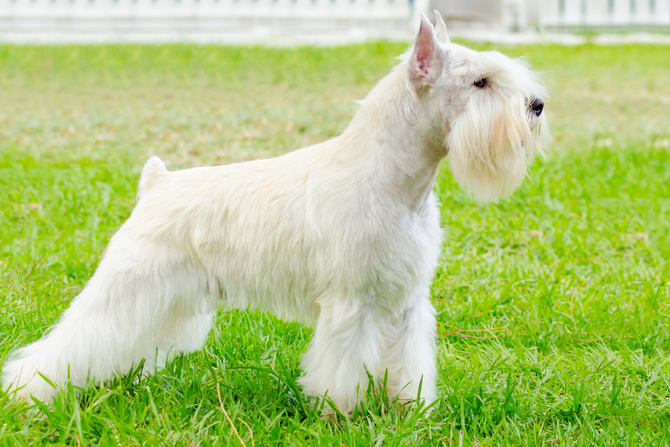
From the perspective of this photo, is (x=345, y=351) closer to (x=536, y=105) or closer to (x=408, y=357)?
(x=408, y=357)

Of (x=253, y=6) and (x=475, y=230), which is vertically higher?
(x=253, y=6)

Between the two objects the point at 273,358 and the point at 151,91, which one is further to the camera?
the point at 151,91

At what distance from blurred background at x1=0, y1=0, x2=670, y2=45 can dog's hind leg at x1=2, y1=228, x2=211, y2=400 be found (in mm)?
12861

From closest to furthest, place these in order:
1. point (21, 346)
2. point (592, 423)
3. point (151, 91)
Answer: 1. point (592, 423)
2. point (21, 346)
3. point (151, 91)

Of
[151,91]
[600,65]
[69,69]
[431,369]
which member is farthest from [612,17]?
[431,369]

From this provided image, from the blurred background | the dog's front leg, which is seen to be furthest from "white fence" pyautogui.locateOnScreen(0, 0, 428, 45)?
the dog's front leg

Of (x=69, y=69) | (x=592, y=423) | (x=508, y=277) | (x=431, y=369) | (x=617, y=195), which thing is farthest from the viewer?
(x=69, y=69)

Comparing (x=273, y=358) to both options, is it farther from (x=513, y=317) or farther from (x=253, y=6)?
(x=253, y=6)

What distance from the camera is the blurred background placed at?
615 inches

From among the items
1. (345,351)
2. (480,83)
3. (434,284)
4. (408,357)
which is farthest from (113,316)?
(434,284)

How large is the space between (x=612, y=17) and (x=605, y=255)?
1423 cm

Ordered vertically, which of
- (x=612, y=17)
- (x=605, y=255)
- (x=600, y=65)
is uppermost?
(x=612, y=17)

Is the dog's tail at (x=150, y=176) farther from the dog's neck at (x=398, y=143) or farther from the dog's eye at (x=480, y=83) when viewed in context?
the dog's eye at (x=480, y=83)

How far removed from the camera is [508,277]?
496cm
